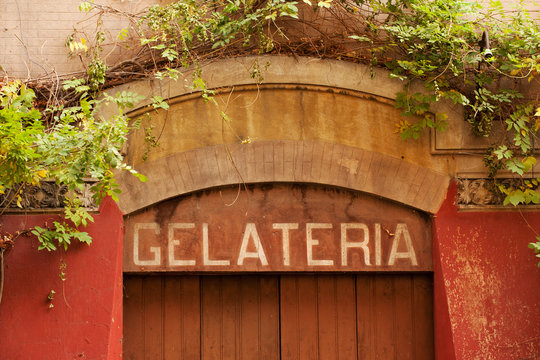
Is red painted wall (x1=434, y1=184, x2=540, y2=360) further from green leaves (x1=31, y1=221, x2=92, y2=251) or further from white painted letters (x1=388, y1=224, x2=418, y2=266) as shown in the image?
green leaves (x1=31, y1=221, x2=92, y2=251)

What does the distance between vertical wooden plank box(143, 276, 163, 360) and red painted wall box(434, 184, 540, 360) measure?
2.57m

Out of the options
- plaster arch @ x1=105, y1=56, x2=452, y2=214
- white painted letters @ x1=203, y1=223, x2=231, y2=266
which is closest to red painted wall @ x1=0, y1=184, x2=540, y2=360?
plaster arch @ x1=105, y1=56, x2=452, y2=214

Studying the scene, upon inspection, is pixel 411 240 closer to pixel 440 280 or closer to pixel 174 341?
pixel 440 280

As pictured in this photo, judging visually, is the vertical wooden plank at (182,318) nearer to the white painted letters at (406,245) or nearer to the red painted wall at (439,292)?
the red painted wall at (439,292)

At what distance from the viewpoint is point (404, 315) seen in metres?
6.67

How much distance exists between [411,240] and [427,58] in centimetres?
166

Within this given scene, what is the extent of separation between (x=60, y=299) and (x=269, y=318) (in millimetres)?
1909

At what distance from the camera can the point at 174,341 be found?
655cm

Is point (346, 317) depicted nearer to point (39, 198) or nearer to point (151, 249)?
point (151, 249)

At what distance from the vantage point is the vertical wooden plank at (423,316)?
6.62m

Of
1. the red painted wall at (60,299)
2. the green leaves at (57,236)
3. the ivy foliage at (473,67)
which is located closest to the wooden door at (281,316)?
the red painted wall at (60,299)

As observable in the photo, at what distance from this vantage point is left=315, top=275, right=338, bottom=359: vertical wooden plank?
21.7 feet

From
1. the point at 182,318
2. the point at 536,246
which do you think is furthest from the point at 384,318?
the point at 182,318

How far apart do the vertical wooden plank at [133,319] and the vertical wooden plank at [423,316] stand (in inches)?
101
